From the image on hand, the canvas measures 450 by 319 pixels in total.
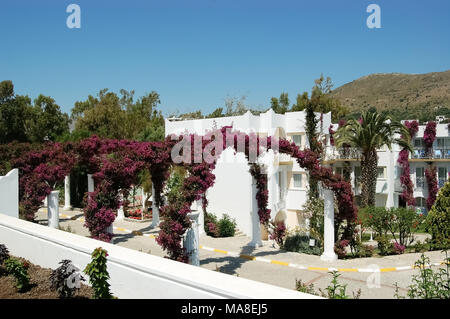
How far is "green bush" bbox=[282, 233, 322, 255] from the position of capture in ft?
50.1

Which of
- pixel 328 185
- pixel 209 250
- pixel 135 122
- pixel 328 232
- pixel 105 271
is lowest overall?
pixel 209 250

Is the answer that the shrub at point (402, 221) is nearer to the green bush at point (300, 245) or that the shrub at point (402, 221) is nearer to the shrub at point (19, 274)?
the green bush at point (300, 245)

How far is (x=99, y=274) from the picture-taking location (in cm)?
691

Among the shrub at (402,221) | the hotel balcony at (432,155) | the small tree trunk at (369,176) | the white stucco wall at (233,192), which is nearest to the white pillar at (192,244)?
the shrub at (402,221)

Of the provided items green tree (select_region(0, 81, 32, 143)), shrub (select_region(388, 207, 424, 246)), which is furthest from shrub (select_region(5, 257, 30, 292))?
green tree (select_region(0, 81, 32, 143))

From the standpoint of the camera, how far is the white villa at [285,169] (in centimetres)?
2302

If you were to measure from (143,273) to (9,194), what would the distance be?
1081cm

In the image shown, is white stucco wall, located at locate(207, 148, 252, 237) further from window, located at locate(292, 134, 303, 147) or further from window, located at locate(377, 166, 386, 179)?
window, located at locate(377, 166, 386, 179)

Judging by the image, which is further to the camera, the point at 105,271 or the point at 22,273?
the point at 22,273

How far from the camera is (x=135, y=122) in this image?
131 ft

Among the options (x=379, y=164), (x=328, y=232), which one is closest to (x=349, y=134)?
(x=379, y=164)
